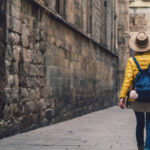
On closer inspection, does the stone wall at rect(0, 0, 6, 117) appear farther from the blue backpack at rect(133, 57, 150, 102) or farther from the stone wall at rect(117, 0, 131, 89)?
the stone wall at rect(117, 0, 131, 89)

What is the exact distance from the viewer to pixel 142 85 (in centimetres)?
501

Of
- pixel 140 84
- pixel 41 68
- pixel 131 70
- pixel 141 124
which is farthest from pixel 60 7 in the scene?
pixel 141 124

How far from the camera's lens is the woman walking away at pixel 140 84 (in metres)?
4.98

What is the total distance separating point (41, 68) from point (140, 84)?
4190 millimetres

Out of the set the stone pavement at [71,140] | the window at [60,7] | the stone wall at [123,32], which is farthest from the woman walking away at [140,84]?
the stone wall at [123,32]

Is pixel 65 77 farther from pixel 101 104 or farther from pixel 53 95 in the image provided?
pixel 101 104

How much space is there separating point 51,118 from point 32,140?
291 cm

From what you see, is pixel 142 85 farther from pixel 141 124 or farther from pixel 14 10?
pixel 14 10

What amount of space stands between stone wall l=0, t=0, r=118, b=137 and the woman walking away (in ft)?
8.16

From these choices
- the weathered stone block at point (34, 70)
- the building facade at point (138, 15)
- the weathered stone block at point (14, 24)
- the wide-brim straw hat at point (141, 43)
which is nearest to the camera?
Answer: the wide-brim straw hat at point (141, 43)

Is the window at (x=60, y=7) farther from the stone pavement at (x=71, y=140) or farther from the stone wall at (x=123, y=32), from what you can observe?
the stone wall at (x=123, y=32)

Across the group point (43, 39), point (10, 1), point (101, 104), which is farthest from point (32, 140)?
point (101, 104)

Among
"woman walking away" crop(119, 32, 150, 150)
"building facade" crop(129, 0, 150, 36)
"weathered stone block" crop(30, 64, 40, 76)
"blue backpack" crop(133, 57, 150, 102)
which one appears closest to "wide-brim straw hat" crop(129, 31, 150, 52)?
"woman walking away" crop(119, 32, 150, 150)

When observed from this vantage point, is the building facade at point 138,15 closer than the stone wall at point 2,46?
No
